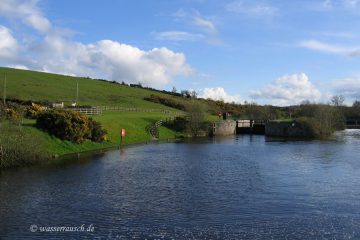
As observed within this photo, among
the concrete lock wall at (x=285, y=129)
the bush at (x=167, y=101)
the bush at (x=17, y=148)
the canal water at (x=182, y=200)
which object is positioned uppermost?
the bush at (x=167, y=101)

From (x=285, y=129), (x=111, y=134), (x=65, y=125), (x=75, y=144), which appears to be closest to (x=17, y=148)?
(x=65, y=125)

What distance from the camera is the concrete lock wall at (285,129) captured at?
292 feet

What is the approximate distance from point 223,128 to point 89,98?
38.6m

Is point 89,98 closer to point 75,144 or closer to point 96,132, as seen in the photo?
point 96,132

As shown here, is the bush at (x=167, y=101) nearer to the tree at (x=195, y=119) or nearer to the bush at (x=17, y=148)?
the tree at (x=195, y=119)

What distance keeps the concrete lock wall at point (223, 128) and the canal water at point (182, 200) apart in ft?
155

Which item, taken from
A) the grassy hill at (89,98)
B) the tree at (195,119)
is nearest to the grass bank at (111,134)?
the grassy hill at (89,98)

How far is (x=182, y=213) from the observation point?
82.2ft

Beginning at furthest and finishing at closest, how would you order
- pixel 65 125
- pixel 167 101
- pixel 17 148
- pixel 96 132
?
pixel 167 101 → pixel 96 132 → pixel 65 125 → pixel 17 148

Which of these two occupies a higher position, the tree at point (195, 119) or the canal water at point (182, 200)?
the tree at point (195, 119)

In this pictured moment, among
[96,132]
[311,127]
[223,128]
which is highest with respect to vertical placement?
[311,127]

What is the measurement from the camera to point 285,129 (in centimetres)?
9212

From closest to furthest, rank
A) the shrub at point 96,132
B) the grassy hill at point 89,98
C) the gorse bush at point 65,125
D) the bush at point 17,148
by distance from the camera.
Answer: the bush at point 17,148 < the gorse bush at point 65,125 < the grassy hill at point 89,98 < the shrub at point 96,132

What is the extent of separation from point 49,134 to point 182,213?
30637 mm
